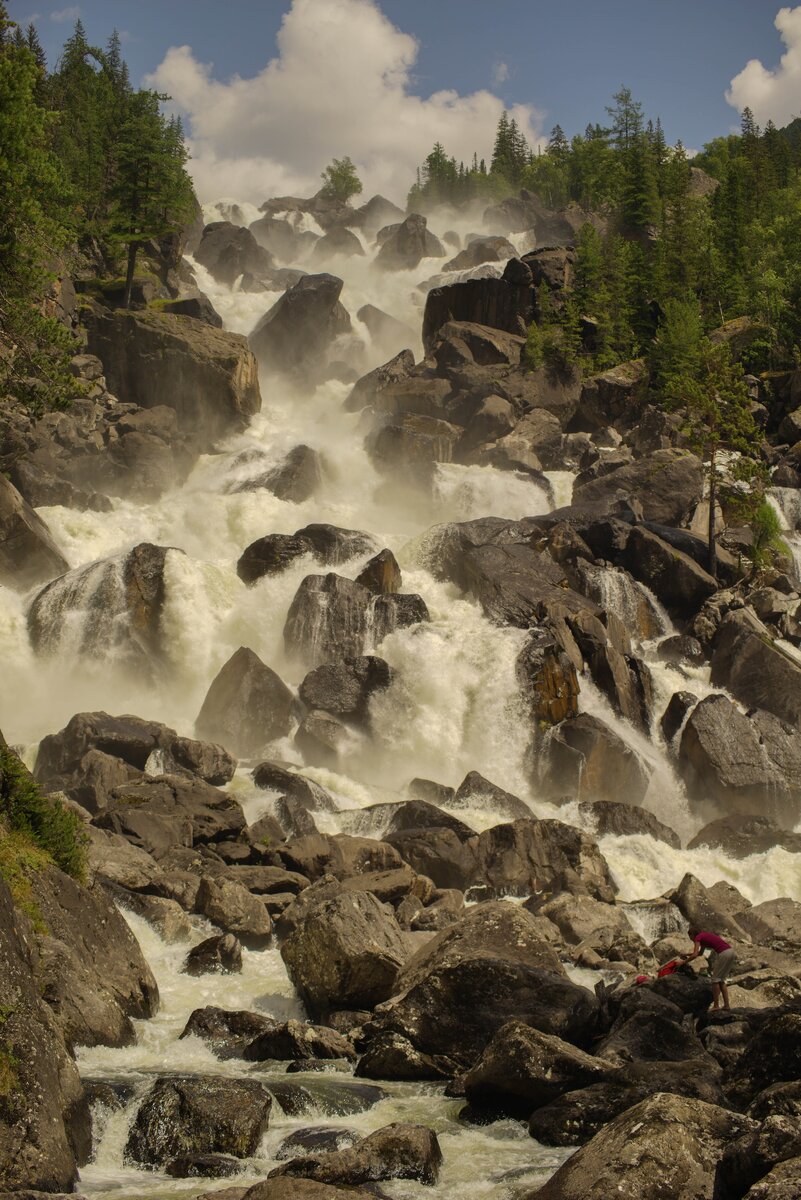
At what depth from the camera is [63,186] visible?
30.2 m

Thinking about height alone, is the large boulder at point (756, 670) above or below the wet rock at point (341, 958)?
above

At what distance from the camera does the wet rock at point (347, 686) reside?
117ft

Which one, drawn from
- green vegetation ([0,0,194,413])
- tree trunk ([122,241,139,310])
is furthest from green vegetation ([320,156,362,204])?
tree trunk ([122,241,139,310])

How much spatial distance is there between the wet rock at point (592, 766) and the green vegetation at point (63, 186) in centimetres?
2024

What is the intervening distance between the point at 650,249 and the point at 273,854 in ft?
252

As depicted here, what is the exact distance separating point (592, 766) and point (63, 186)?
25.5 m

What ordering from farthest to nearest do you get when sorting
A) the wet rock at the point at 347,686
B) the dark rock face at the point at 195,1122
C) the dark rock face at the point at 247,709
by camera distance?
the wet rock at the point at 347,686, the dark rock face at the point at 247,709, the dark rock face at the point at 195,1122

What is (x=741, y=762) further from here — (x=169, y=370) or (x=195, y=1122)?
(x=169, y=370)

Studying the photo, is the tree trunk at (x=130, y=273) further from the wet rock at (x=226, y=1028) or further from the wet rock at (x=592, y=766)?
the wet rock at (x=226, y=1028)

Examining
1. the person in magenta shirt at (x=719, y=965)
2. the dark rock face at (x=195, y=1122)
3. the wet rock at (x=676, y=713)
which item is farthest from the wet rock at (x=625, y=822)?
the dark rock face at (x=195, y=1122)

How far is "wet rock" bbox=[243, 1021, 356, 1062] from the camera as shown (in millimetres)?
14454

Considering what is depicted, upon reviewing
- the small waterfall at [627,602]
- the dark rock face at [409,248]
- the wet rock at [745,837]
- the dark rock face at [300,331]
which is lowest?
the wet rock at [745,837]

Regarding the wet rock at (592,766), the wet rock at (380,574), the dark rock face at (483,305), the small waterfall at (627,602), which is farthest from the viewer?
the dark rock face at (483,305)

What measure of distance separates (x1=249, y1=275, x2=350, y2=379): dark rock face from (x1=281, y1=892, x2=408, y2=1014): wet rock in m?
60.6
